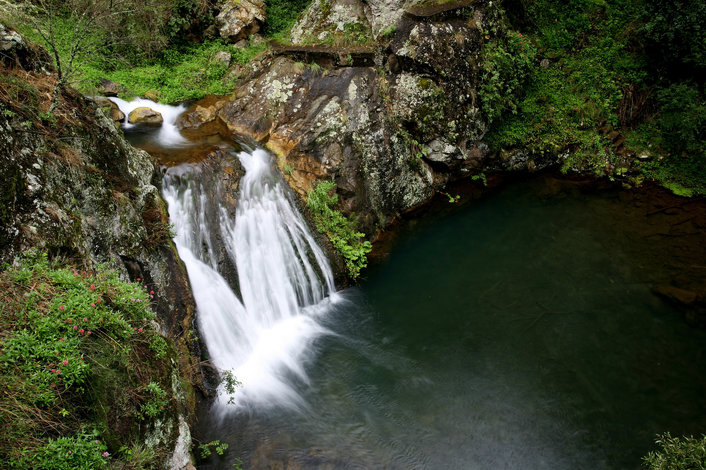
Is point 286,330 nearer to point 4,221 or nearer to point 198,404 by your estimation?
point 198,404

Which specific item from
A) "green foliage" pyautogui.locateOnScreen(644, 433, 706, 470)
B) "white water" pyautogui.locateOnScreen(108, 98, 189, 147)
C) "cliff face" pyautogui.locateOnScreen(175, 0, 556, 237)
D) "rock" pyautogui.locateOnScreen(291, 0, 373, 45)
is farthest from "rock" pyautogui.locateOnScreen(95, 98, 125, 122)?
"green foliage" pyautogui.locateOnScreen(644, 433, 706, 470)

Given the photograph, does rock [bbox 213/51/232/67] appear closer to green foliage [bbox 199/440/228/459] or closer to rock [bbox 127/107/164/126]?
rock [bbox 127/107/164/126]

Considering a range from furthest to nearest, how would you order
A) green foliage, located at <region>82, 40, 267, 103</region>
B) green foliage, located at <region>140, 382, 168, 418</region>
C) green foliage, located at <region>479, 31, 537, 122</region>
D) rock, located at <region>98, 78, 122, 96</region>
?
green foliage, located at <region>82, 40, 267, 103</region>, green foliage, located at <region>479, 31, 537, 122</region>, rock, located at <region>98, 78, 122, 96</region>, green foliage, located at <region>140, 382, 168, 418</region>

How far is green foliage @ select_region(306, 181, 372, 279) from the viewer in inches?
376

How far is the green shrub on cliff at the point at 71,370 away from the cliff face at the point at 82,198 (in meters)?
0.49

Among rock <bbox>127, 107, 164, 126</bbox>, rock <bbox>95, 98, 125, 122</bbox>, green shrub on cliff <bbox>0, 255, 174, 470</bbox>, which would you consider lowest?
green shrub on cliff <bbox>0, 255, 174, 470</bbox>

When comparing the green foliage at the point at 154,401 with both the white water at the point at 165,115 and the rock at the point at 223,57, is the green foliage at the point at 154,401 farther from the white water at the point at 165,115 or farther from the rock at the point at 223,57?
the rock at the point at 223,57

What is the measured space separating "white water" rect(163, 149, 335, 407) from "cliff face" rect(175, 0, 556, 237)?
44.5 inches

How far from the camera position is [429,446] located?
21.0 ft

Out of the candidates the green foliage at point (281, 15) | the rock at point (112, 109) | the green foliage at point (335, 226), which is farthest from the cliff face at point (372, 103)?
the green foliage at point (281, 15)

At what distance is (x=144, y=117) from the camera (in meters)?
10.5

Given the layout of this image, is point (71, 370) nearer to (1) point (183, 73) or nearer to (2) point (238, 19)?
(1) point (183, 73)

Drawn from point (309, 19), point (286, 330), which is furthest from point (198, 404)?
point (309, 19)

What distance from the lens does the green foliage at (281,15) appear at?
13.8 meters
